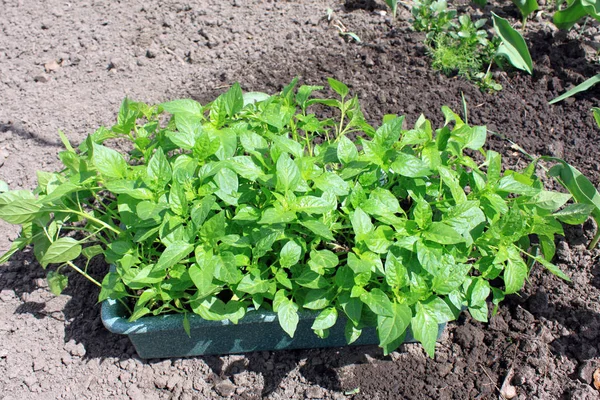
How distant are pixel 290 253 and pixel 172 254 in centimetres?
33

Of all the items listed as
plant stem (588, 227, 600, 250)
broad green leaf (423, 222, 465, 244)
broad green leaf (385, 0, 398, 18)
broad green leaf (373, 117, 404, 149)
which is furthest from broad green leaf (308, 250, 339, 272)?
broad green leaf (385, 0, 398, 18)

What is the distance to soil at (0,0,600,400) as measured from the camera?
205 cm

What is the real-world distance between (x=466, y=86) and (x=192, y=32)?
1667 millimetres

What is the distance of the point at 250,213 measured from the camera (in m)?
1.60

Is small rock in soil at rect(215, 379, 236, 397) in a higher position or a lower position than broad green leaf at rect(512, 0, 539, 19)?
lower

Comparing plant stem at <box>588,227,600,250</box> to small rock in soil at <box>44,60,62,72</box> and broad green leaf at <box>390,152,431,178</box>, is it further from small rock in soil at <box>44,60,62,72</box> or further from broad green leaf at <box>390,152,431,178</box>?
small rock in soil at <box>44,60,62,72</box>

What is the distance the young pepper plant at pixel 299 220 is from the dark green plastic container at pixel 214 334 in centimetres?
7

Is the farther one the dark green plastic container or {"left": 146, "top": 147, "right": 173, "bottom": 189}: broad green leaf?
the dark green plastic container

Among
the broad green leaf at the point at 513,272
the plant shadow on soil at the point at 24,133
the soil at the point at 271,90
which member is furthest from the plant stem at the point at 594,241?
the plant shadow on soil at the point at 24,133

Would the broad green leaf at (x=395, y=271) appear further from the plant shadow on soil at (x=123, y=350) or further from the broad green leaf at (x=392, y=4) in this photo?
the broad green leaf at (x=392, y=4)

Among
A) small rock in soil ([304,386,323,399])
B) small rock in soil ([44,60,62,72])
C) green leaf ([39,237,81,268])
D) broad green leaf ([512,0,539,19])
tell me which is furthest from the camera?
small rock in soil ([44,60,62,72])

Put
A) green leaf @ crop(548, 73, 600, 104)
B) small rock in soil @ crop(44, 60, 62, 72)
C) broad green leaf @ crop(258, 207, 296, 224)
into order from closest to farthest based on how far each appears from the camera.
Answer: broad green leaf @ crop(258, 207, 296, 224), green leaf @ crop(548, 73, 600, 104), small rock in soil @ crop(44, 60, 62, 72)

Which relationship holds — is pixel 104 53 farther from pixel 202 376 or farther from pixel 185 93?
pixel 202 376

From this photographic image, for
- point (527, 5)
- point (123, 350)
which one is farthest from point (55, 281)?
point (527, 5)
